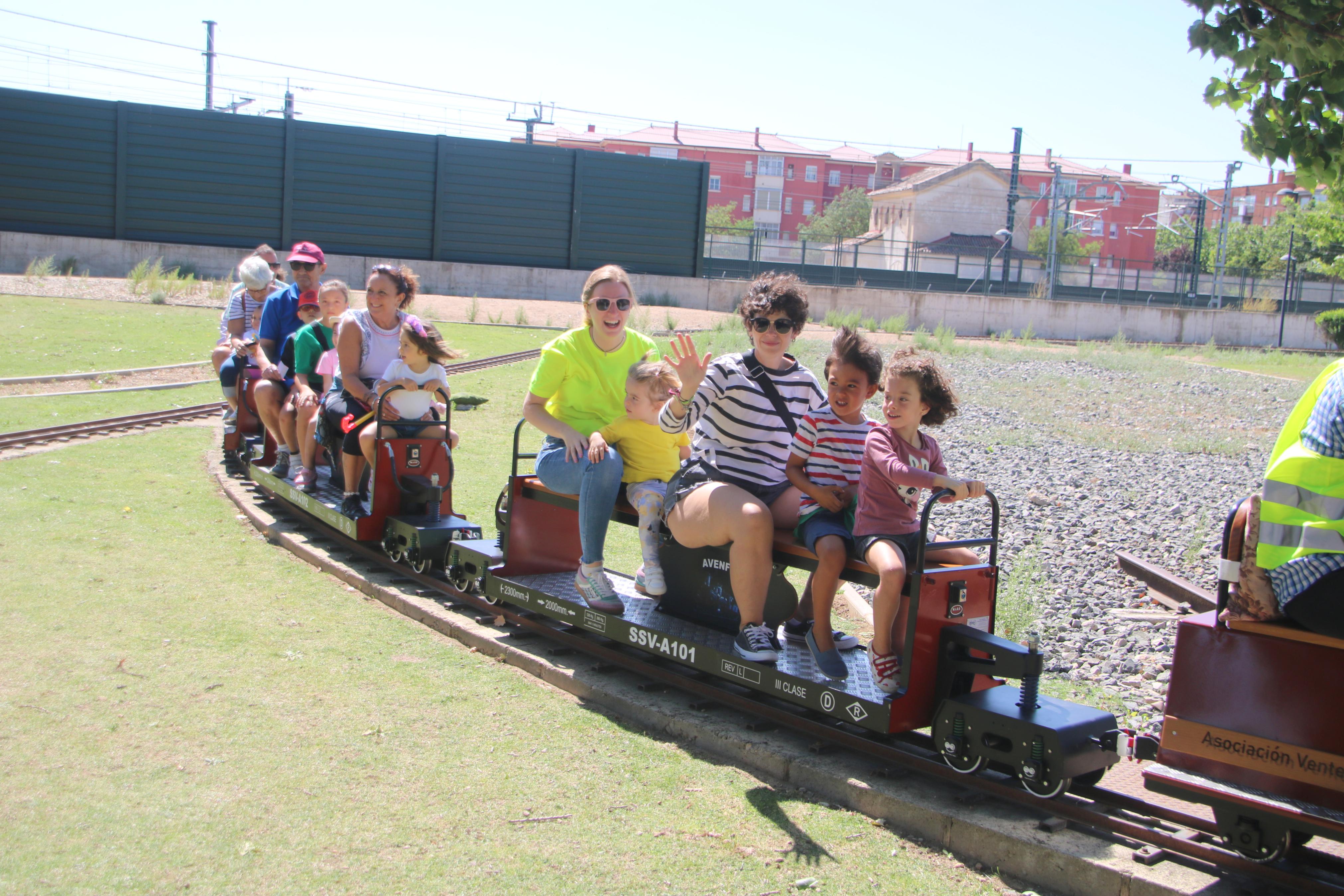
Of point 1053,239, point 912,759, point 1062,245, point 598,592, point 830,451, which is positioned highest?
point 1062,245

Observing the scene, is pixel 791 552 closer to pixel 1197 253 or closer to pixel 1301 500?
pixel 1301 500

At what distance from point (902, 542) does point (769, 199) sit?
102831mm

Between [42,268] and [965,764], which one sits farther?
[42,268]

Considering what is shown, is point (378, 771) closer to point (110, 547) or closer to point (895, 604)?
point (895, 604)

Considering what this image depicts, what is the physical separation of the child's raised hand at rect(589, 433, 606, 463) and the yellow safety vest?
3017 millimetres

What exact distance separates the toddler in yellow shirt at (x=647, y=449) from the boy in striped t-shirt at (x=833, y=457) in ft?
2.70

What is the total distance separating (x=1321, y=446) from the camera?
3.37 meters

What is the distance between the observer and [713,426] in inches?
201

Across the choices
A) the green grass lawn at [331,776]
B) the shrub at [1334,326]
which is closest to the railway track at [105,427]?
the green grass lawn at [331,776]

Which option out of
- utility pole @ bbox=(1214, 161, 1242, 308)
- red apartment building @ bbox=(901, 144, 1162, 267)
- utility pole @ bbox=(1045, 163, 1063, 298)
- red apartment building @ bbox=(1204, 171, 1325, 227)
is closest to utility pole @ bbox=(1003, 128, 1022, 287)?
utility pole @ bbox=(1045, 163, 1063, 298)

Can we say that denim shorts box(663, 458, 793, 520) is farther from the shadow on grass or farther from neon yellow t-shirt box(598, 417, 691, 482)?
the shadow on grass

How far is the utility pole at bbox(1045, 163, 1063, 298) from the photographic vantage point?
40.0 m

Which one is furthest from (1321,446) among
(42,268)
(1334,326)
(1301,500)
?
(1334,326)

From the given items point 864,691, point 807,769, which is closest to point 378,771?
point 807,769
